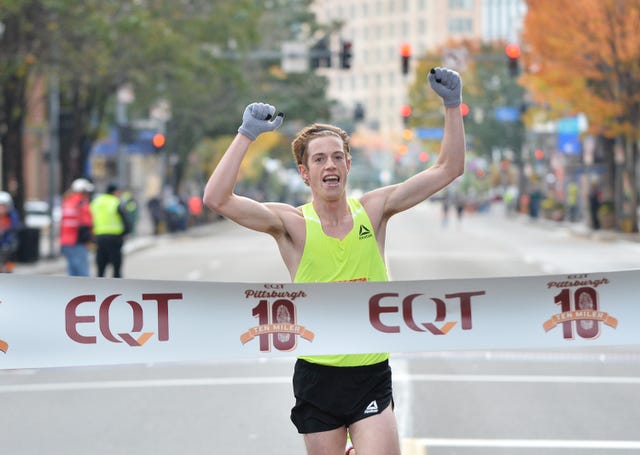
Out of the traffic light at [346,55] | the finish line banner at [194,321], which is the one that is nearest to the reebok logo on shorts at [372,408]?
the finish line banner at [194,321]

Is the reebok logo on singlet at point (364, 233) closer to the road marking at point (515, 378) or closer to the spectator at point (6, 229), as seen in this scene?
the road marking at point (515, 378)

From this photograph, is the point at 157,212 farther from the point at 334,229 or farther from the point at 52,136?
the point at 334,229

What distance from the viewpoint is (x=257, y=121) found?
5.34 m

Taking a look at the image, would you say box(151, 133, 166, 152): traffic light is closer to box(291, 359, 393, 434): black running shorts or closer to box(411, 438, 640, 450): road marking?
box(411, 438, 640, 450): road marking

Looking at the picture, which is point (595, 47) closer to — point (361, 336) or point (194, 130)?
point (194, 130)

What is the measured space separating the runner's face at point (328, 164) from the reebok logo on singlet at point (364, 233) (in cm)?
17

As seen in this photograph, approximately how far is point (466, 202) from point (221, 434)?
9633 centimetres

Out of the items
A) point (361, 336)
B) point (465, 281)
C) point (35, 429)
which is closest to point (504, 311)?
point (465, 281)

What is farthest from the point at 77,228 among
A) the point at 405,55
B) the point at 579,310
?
the point at 405,55

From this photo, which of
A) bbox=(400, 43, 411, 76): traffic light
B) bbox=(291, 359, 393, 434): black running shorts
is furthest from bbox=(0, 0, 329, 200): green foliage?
bbox=(291, 359, 393, 434): black running shorts

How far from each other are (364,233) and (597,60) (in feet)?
128

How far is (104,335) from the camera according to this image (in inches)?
233

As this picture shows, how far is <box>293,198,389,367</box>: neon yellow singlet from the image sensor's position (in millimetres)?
5461

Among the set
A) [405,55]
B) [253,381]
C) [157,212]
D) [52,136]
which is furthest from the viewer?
[157,212]
